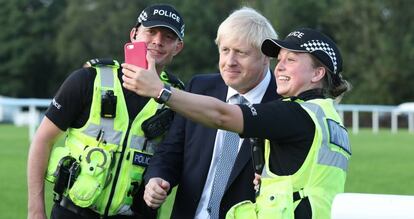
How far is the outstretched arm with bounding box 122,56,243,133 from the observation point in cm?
366

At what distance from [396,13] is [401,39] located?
237 centimetres

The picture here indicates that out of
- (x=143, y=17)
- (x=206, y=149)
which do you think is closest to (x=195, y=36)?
(x=143, y=17)

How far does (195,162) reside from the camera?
4.77 meters

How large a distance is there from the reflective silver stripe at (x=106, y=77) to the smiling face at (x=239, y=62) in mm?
822

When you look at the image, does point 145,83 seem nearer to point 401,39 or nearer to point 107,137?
point 107,137

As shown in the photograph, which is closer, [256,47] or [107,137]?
[256,47]

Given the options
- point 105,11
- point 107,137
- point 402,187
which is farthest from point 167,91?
point 105,11

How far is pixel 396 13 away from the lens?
6831cm

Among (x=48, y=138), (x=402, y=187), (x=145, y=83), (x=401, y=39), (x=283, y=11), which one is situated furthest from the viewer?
(x=283, y=11)

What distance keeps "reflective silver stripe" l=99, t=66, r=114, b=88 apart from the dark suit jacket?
51cm

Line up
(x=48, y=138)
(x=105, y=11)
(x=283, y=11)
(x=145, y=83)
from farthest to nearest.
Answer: (x=105, y=11) → (x=283, y=11) → (x=48, y=138) → (x=145, y=83)

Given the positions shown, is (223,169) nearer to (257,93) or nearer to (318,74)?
(257,93)

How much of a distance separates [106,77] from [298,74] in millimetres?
1619

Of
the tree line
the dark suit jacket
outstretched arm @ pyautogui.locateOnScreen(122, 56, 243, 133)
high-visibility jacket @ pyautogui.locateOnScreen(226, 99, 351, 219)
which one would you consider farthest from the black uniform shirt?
the tree line
